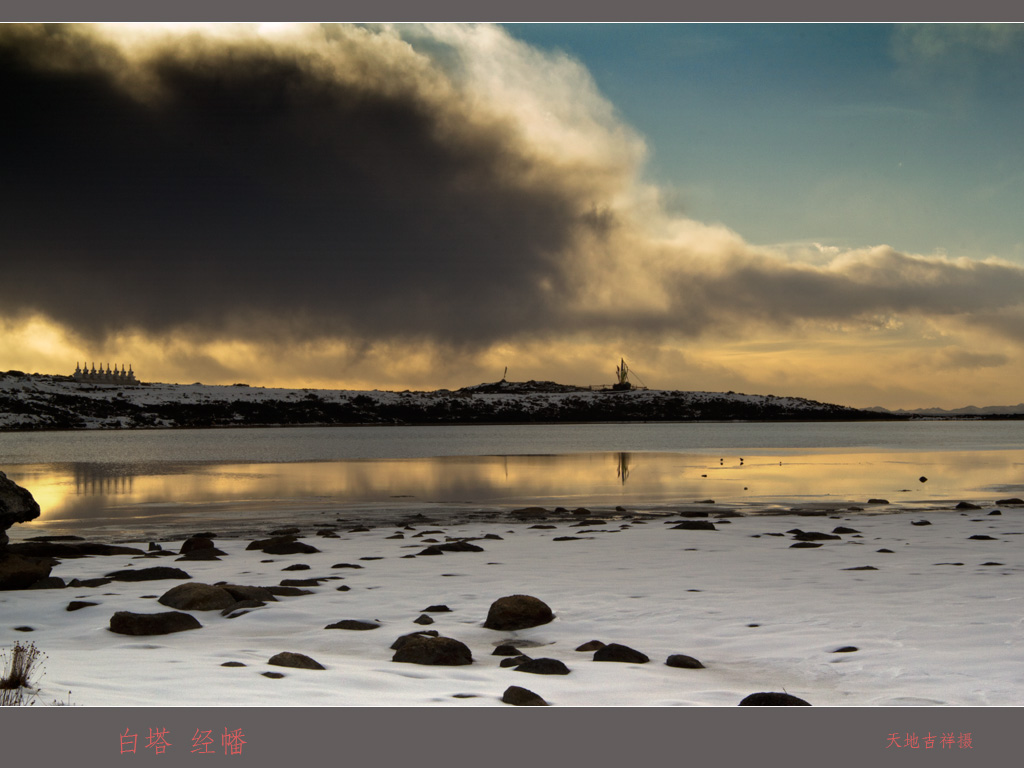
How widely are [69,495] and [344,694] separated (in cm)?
2823

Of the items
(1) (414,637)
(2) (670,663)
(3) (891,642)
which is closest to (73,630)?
(1) (414,637)

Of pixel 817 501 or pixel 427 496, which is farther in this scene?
pixel 427 496

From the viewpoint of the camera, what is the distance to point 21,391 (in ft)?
509

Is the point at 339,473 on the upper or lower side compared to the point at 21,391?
lower

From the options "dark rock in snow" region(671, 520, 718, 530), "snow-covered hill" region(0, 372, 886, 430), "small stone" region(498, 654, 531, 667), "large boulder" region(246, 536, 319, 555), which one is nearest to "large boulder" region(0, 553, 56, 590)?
"large boulder" region(246, 536, 319, 555)

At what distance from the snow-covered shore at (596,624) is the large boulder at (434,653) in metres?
0.16

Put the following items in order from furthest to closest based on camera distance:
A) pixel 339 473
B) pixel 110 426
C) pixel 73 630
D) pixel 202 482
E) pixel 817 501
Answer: pixel 110 426 < pixel 339 473 < pixel 202 482 < pixel 817 501 < pixel 73 630

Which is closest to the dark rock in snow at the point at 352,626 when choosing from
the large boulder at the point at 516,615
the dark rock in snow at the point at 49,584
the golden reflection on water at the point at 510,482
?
the large boulder at the point at 516,615

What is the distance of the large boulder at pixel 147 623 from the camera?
9.56m

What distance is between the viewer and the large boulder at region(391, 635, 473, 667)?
8.52m

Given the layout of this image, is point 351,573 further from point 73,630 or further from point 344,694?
point 344,694

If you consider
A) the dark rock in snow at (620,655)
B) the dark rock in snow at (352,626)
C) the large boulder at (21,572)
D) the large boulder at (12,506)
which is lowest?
the dark rock in snow at (620,655)

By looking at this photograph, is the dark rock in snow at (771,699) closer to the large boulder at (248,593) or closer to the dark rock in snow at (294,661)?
the dark rock in snow at (294,661)

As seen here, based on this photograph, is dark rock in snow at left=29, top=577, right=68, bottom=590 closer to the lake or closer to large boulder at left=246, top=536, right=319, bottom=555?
large boulder at left=246, top=536, right=319, bottom=555
